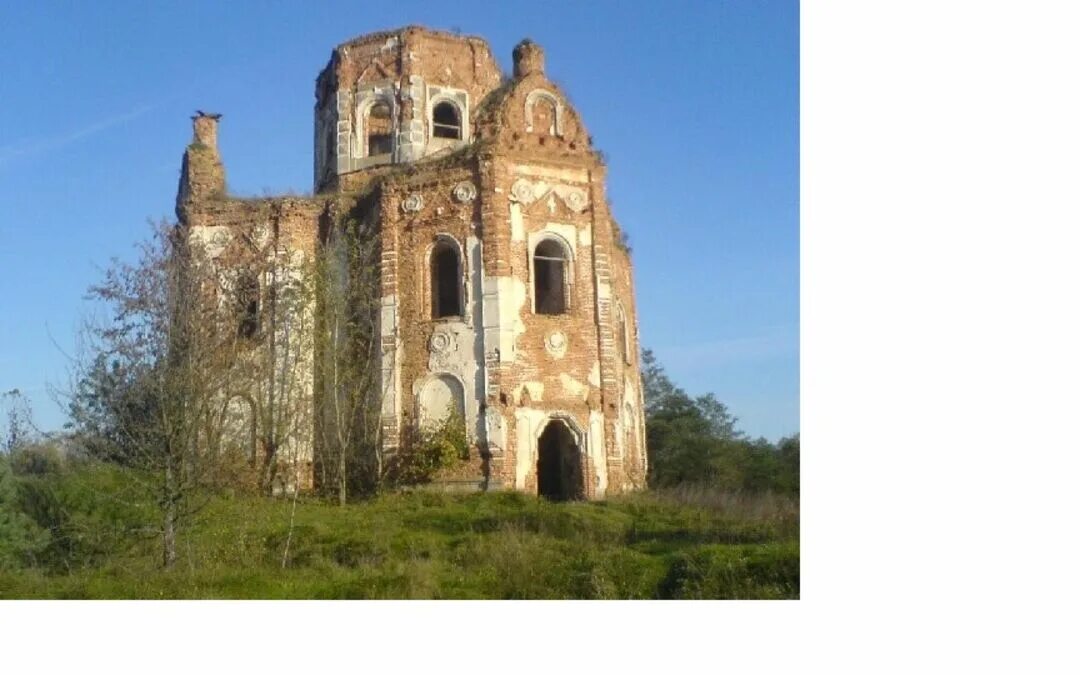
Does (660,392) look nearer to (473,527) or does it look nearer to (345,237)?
(345,237)

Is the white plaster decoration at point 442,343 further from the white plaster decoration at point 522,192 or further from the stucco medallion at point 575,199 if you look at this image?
the stucco medallion at point 575,199

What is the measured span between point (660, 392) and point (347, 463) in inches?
497

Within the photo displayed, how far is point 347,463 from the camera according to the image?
16703 millimetres

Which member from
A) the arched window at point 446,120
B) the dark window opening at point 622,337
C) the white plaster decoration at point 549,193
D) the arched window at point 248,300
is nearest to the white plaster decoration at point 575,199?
the white plaster decoration at point 549,193

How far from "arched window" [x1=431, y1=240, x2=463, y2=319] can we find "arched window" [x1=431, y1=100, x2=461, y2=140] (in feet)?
9.69

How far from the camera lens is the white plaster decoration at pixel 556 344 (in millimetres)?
16562

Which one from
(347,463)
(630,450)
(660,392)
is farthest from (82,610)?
(660,392)

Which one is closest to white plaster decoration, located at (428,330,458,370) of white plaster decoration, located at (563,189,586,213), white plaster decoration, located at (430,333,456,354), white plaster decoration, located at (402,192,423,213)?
white plaster decoration, located at (430,333,456,354)

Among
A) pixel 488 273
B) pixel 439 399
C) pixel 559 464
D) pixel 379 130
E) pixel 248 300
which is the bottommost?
pixel 559 464

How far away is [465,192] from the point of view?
56.4 feet

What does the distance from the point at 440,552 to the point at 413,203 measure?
284 inches

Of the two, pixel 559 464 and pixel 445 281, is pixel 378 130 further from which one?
pixel 559 464

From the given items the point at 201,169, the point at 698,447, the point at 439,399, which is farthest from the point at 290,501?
the point at 698,447

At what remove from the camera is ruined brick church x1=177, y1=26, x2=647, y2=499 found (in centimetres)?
1638
